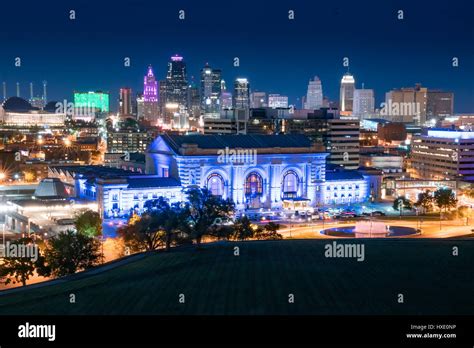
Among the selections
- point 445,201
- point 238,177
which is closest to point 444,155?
point 445,201

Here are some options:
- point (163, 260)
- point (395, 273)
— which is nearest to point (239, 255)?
point (163, 260)

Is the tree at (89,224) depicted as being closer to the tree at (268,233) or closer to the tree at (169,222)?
the tree at (169,222)

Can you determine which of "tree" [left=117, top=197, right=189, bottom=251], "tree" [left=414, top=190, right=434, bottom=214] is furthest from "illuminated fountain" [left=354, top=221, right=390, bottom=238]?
"tree" [left=117, top=197, right=189, bottom=251]

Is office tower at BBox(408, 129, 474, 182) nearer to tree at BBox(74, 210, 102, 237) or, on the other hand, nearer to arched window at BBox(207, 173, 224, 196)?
arched window at BBox(207, 173, 224, 196)

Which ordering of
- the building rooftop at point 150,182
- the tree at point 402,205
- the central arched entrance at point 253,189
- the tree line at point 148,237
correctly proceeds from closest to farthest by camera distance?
1. the tree line at point 148,237
2. the building rooftop at point 150,182
3. the tree at point 402,205
4. the central arched entrance at point 253,189

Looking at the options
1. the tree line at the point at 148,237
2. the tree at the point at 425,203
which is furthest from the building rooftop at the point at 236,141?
the tree line at the point at 148,237

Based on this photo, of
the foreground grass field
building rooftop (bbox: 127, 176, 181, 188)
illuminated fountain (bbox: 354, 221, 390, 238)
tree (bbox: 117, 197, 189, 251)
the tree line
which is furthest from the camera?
building rooftop (bbox: 127, 176, 181, 188)

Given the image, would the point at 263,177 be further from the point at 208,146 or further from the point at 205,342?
the point at 205,342
